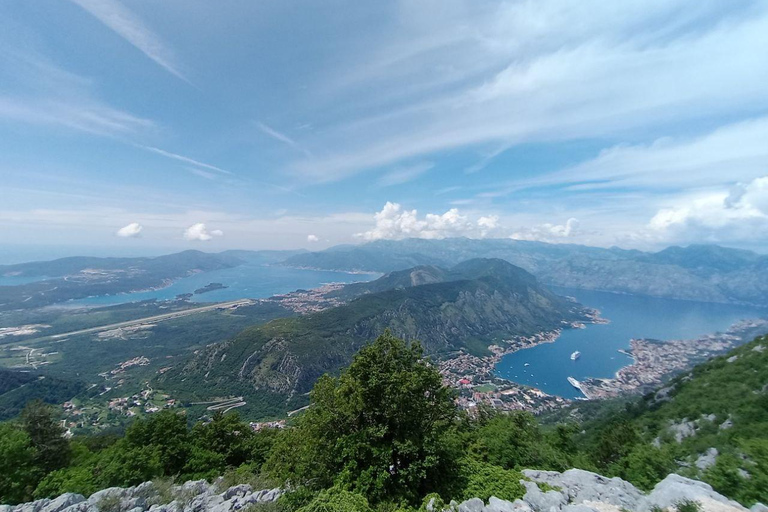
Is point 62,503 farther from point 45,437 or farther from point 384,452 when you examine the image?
point 384,452

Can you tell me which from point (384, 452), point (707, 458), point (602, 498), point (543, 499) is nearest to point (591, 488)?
point (602, 498)

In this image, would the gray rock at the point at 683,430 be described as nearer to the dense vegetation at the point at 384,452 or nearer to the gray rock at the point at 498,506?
the dense vegetation at the point at 384,452

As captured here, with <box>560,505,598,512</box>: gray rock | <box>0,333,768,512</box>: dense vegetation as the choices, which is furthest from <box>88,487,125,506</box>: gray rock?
<box>560,505,598,512</box>: gray rock

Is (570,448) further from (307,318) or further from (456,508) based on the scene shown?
(307,318)

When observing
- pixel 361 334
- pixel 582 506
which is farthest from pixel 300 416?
pixel 361 334

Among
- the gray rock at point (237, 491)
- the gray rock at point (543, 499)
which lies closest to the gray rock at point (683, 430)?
the gray rock at point (543, 499)

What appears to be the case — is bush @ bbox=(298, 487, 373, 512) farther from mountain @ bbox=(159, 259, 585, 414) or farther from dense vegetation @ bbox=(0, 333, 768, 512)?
mountain @ bbox=(159, 259, 585, 414)
